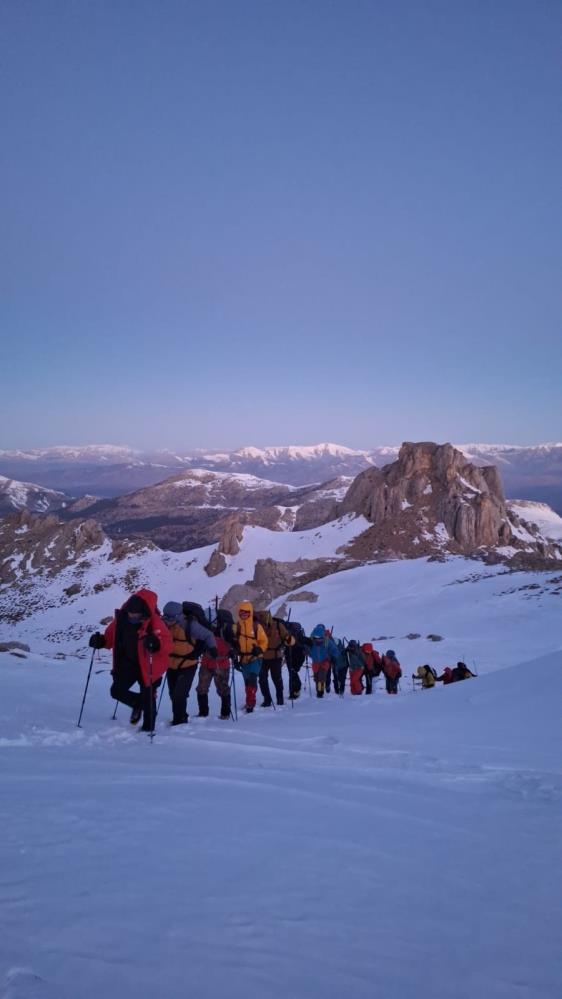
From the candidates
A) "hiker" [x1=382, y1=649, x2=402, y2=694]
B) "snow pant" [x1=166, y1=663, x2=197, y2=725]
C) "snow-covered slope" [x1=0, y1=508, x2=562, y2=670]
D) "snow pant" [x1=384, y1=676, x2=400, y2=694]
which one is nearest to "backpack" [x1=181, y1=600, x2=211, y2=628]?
"snow pant" [x1=166, y1=663, x2=197, y2=725]

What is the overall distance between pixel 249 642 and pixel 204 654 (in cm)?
97

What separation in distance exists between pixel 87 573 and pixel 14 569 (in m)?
9.90

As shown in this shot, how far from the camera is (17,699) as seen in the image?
848 cm

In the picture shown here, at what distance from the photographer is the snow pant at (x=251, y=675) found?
10.4m

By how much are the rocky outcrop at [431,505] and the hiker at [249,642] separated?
42624mm

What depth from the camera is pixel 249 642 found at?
34.0 ft

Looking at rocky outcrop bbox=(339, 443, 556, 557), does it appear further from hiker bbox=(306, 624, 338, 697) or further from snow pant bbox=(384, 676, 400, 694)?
hiker bbox=(306, 624, 338, 697)

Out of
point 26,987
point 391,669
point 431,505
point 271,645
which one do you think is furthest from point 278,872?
point 431,505

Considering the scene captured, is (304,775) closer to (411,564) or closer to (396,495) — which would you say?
(411,564)

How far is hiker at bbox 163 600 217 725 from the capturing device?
8.36 metres

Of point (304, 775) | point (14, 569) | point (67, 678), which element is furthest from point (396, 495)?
point (304, 775)

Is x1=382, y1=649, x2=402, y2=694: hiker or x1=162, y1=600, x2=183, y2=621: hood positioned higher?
x1=162, y1=600, x2=183, y2=621: hood

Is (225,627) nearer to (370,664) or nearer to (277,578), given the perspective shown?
(370,664)

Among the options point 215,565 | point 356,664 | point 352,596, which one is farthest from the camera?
point 215,565
